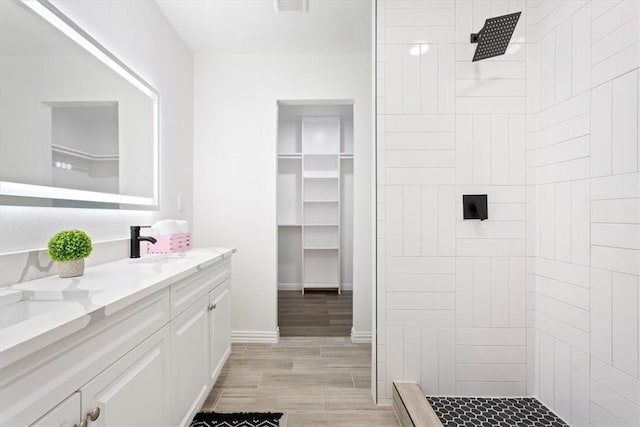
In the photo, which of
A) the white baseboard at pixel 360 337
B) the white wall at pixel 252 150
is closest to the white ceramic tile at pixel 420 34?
the white wall at pixel 252 150

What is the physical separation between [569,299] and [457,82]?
1.34 m

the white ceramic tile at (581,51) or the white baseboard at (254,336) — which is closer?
the white ceramic tile at (581,51)

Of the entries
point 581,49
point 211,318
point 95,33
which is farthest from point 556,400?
point 95,33

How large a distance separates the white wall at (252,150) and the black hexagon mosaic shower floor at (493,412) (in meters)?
1.16

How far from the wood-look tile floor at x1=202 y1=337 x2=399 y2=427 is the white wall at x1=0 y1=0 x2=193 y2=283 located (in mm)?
1168

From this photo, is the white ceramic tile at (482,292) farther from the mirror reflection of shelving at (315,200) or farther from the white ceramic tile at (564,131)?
the mirror reflection of shelving at (315,200)

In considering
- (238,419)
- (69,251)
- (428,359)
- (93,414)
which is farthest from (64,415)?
(428,359)

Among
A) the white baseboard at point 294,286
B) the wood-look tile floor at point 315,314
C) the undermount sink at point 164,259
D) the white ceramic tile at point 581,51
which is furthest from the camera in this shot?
the white baseboard at point 294,286

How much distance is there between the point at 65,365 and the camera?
759 millimetres

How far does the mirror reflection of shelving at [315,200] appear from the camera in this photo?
15.5 ft

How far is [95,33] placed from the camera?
5.27 ft

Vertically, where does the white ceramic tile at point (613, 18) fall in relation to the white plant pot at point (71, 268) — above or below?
above

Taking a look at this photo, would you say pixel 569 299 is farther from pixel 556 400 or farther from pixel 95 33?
pixel 95 33

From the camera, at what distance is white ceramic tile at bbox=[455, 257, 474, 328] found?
6.26 feet
